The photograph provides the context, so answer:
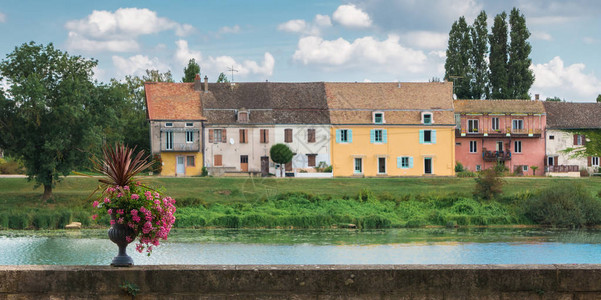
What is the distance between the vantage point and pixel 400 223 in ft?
139

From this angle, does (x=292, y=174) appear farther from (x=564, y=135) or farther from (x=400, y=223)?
(x=564, y=135)

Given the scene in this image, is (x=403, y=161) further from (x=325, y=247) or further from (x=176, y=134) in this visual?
(x=325, y=247)

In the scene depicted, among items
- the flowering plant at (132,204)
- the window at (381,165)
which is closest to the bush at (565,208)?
the window at (381,165)

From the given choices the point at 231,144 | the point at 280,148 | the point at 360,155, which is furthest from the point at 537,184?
the point at 231,144

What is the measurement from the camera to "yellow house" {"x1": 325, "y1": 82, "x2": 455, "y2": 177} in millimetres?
64250

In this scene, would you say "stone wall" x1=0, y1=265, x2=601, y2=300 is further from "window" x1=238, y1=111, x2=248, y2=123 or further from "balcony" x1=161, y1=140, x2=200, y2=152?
"window" x1=238, y1=111, x2=248, y2=123

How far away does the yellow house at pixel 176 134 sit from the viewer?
61.7 m

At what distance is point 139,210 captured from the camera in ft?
38.3

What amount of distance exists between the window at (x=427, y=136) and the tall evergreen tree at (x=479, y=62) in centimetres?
1245

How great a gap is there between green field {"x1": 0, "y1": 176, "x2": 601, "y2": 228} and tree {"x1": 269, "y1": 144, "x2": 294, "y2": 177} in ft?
25.2

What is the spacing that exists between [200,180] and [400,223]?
53.3 ft

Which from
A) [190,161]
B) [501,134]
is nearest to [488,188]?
[501,134]

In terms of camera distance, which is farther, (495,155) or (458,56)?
(458,56)

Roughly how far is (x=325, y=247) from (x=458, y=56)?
4551 cm
